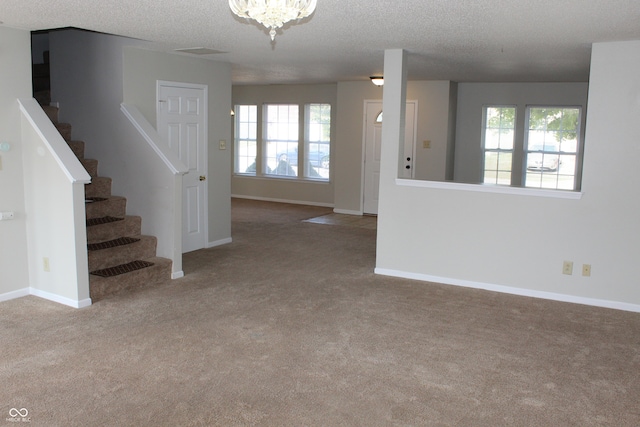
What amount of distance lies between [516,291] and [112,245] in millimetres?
3718

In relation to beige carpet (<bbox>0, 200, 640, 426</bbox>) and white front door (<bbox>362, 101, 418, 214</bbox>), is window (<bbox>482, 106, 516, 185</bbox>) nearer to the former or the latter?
white front door (<bbox>362, 101, 418, 214</bbox>)

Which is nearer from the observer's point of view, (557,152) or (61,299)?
(61,299)

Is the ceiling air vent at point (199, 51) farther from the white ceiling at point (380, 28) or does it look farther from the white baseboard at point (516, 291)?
the white baseboard at point (516, 291)

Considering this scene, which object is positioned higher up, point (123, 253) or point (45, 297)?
point (123, 253)

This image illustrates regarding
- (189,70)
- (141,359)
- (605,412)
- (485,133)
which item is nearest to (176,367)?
(141,359)

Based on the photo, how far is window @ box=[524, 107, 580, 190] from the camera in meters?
8.43

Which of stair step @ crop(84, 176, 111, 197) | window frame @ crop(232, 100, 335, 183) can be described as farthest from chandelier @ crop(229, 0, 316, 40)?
window frame @ crop(232, 100, 335, 183)

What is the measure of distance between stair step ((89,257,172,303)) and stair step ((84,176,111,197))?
93 cm

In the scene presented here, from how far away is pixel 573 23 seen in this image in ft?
12.8

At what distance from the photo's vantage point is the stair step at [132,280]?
188 inches

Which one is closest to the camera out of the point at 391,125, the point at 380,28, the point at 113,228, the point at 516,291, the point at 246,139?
the point at 380,28

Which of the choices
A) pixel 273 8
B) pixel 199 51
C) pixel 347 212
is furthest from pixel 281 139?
pixel 273 8

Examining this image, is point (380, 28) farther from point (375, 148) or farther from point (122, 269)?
point (375, 148)

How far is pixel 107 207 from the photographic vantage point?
568cm
